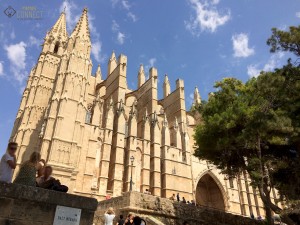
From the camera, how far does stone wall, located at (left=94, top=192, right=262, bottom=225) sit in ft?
38.8

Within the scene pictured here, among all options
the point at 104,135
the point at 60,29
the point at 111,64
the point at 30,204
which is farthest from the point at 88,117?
the point at 30,204

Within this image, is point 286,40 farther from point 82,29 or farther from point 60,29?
point 60,29

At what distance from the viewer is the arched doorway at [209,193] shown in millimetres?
30756

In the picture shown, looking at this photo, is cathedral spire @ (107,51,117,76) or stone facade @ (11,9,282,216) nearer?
stone facade @ (11,9,282,216)

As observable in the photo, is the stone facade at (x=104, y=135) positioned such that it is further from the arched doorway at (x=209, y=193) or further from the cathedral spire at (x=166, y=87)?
the cathedral spire at (x=166, y=87)

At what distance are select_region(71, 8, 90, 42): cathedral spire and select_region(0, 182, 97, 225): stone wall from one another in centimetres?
2604

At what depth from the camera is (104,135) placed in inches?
952

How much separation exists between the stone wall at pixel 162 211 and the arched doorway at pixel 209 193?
16.7m

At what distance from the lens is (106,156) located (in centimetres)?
2330

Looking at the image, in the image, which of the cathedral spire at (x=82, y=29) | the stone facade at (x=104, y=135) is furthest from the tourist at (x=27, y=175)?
the cathedral spire at (x=82, y=29)

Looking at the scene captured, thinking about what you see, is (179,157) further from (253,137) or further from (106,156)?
(253,137)

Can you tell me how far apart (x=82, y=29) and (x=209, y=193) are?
24.2 meters

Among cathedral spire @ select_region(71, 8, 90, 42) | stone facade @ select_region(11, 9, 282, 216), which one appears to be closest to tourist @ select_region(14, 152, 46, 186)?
stone facade @ select_region(11, 9, 282, 216)

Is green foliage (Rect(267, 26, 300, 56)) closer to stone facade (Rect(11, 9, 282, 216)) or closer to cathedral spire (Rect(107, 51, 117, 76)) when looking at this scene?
stone facade (Rect(11, 9, 282, 216))
